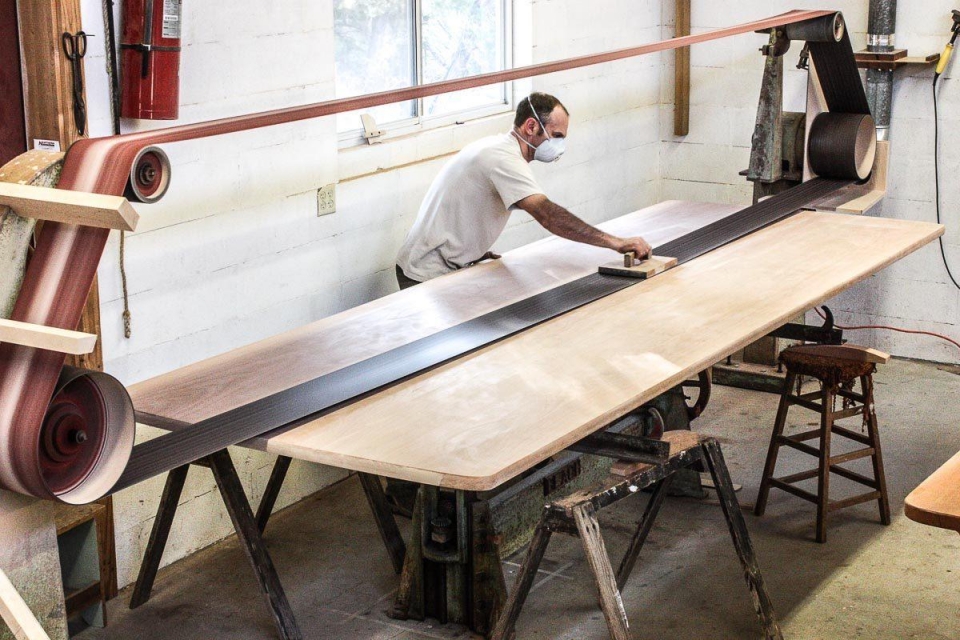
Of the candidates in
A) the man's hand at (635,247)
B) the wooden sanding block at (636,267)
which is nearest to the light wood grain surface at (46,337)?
the wooden sanding block at (636,267)

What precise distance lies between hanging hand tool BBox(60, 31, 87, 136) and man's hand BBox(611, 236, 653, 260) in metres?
1.86

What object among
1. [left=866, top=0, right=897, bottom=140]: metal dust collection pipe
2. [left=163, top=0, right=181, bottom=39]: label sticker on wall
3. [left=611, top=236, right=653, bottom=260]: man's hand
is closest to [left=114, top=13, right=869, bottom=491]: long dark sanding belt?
[left=611, top=236, right=653, bottom=260]: man's hand

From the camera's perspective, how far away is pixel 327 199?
187 inches

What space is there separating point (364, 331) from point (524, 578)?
93 cm

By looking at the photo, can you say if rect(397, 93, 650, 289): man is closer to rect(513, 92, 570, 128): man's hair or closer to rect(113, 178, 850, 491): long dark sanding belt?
rect(513, 92, 570, 128): man's hair

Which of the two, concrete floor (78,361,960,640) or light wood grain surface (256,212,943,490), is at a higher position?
light wood grain surface (256,212,943,490)

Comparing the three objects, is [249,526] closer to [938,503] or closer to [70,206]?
[70,206]

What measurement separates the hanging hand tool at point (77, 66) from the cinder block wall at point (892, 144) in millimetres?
3988

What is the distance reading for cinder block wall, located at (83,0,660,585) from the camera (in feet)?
13.4

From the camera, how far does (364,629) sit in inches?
154

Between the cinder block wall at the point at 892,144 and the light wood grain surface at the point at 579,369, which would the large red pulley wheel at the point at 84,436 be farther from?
the cinder block wall at the point at 892,144

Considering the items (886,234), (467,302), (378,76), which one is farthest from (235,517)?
(886,234)

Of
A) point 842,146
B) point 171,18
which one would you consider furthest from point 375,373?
point 842,146

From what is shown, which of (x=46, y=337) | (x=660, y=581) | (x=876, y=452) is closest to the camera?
(x=46, y=337)
